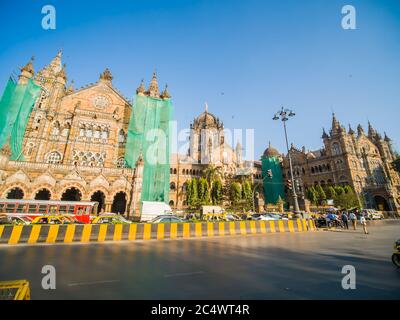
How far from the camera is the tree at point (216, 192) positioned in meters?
42.2

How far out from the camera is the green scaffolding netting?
2659 centimetres

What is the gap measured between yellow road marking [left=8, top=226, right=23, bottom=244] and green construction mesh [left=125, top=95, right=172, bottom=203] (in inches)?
711

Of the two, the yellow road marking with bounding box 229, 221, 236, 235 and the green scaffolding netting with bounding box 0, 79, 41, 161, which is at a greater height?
the green scaffolding netting with bounding box 0, 79, 41, 161

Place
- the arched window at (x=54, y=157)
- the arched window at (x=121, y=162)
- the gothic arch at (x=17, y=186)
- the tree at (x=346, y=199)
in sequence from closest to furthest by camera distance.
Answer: the gothic arch at (x=17, y=186)
the arched window at (x=54, y=157)
the arched window at (x=121, y=162)
the tree at (x=346, y=199)

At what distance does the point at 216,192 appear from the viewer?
42812 millimetres

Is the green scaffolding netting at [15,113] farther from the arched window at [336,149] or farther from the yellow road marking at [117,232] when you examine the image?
the arched window at [336,149]

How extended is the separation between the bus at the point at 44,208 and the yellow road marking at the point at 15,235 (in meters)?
10.5

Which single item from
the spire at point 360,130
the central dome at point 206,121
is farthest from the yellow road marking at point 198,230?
the spire at point 360,130

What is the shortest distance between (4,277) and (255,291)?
623 centimetres

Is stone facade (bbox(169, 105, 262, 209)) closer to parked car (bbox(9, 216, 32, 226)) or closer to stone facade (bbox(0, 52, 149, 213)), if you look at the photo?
stone facade (bbox(0, 52, 149, 213))

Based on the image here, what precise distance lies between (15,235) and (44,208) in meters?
11.3

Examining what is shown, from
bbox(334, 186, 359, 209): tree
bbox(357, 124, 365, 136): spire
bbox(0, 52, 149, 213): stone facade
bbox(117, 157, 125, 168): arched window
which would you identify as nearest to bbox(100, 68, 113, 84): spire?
bbox(0, 52, 149, 213): stone facade

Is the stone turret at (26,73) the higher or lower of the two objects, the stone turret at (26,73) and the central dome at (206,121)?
the lower
